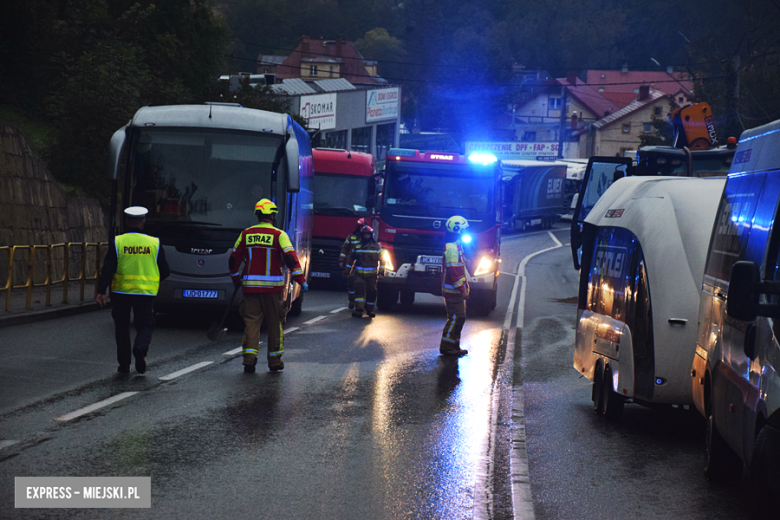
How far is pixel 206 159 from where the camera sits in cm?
1530

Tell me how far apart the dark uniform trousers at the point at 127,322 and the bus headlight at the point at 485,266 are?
10174 mm

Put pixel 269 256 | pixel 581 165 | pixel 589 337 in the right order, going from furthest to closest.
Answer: pixel 581 165 < pixel 269 256 < pixel 589 337

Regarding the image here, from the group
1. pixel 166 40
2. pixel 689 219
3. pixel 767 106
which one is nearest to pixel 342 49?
pixel 767 106

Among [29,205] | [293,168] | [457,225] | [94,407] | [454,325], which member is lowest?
[94,407]

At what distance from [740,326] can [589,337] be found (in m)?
4.25

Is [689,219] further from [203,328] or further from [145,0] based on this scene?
[145,0]

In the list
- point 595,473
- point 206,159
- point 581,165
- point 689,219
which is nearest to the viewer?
point 595,473

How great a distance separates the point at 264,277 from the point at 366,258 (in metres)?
7.65

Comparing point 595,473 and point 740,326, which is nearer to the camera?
point 740,326

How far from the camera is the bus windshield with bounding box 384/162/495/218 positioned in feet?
67.2

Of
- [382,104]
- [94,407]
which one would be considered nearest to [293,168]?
[94,407]

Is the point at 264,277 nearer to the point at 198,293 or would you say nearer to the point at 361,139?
the point at 198,293

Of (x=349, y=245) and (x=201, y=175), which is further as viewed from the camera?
(x=349, y=245)

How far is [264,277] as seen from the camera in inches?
440
